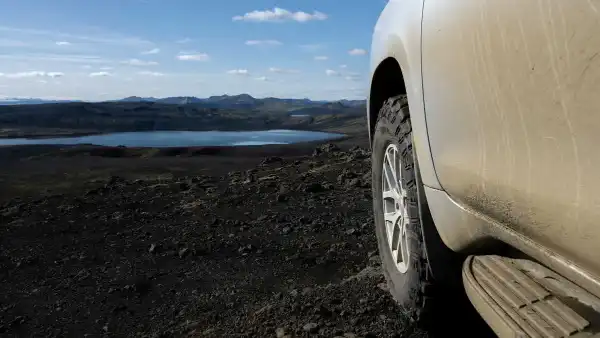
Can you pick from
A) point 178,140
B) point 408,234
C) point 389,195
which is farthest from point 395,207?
point 178,140

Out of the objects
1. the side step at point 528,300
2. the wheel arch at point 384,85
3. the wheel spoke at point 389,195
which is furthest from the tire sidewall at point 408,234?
the side step at point 528,300

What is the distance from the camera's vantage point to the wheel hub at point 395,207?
2.36 m

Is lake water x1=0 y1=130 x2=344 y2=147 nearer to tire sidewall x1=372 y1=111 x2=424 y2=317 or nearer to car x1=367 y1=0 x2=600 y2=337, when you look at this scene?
tire sidewall x1=372 y1=111 x2=424 y2=317

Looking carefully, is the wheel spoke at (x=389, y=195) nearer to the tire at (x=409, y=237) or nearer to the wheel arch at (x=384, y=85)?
the tire at (x=409, y=237)

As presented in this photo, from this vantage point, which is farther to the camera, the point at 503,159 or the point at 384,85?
the point at 384,85

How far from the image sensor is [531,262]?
1.49 meters

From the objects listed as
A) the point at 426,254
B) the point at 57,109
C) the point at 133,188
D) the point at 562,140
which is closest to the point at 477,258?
the point at 426,254

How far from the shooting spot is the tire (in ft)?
6.82

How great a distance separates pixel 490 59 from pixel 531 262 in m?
0.59

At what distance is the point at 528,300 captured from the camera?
1383mm

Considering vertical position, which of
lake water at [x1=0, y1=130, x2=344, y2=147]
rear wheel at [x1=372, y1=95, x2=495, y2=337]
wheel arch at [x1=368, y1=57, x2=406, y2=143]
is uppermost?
wheel arch at [x1=368, y1=57, x2=406, y2=143]

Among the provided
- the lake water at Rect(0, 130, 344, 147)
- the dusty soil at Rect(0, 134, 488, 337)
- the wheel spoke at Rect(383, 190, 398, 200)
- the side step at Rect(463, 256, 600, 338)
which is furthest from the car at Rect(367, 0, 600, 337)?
the lake water at Rect(0, 130, 344, 147)

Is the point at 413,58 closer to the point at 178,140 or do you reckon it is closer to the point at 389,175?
the point at 389,175

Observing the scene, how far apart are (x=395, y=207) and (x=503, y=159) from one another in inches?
48.1
